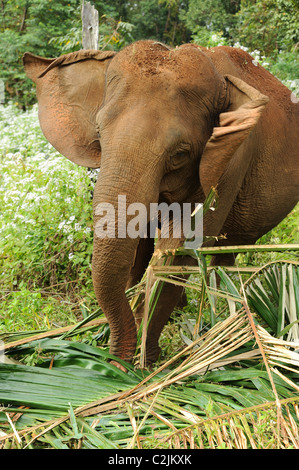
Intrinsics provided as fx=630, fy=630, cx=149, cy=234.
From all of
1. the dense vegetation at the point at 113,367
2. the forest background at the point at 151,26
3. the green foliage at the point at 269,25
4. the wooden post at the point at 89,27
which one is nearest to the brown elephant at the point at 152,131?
the dense vegetation at the point at 113,367

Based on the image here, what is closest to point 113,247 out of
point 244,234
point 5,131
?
point 244,234

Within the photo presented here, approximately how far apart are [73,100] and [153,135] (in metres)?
1.10

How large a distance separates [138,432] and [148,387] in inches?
14.8

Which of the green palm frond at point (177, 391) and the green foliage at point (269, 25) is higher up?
the green foliage at point (269, 25)

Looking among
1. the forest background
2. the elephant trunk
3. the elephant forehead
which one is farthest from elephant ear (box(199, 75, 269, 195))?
the forest background

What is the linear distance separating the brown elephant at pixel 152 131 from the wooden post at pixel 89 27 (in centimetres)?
250

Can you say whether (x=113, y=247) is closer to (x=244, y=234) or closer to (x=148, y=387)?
(x=148, y=387)

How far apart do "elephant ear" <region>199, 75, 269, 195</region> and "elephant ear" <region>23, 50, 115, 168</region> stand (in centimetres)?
83

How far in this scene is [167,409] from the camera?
2.88 m

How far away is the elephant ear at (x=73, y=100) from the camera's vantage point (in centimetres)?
395

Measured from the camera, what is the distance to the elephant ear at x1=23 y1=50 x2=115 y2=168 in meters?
3.95

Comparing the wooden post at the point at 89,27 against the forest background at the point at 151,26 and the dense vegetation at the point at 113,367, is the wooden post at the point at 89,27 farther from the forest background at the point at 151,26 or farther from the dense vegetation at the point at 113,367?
the forest background at the point at 151,26

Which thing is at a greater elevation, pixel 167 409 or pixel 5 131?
pixel 5 131

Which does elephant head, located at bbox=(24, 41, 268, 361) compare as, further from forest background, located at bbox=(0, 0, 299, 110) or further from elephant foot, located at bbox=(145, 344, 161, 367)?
forest background, located at bbox=(0, 0, 299, 110)
